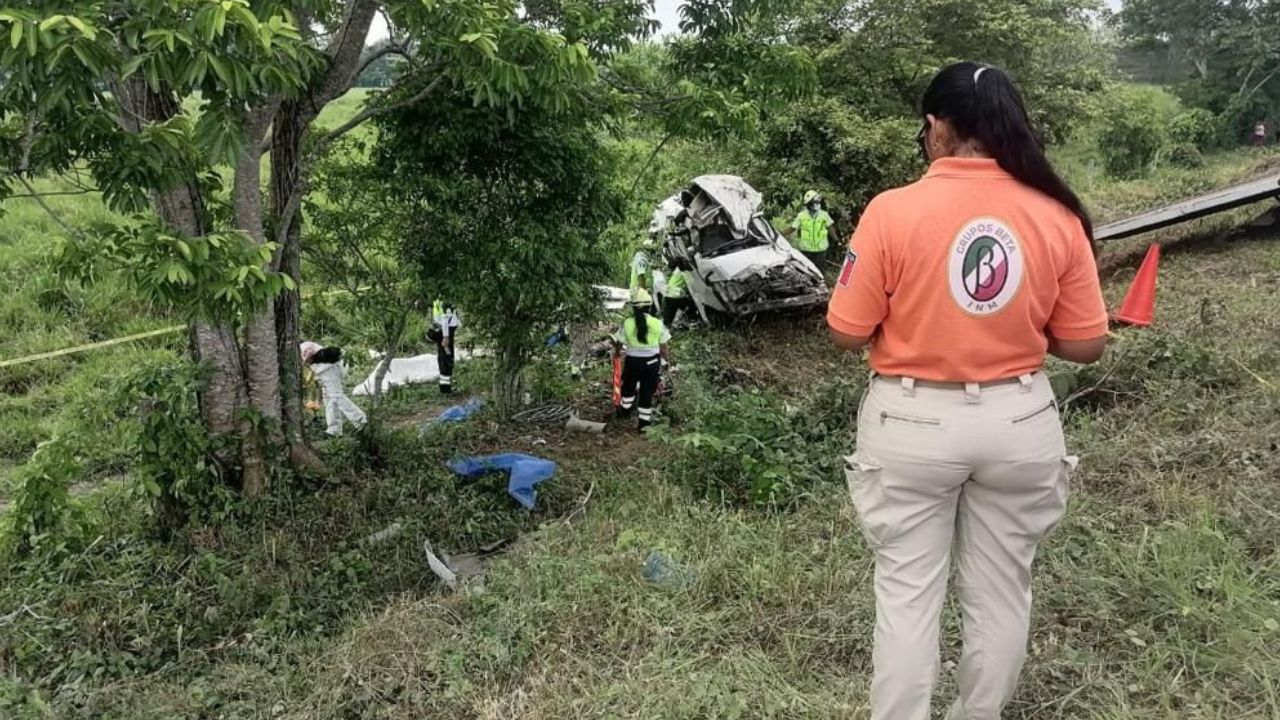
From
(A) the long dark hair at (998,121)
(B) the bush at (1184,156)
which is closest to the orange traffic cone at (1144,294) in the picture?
(A) the long dark hair at (998,121)

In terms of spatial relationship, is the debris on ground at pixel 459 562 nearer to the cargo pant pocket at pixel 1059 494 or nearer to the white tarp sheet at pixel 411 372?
the cargo pant pocket at pixel 1059 494

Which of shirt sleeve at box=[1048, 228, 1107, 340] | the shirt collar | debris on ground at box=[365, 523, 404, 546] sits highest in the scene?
the shirt collar

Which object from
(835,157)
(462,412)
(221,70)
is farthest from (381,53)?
(835,157)

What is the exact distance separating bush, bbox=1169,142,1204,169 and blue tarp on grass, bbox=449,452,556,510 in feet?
72.9

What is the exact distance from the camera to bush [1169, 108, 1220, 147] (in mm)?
23062

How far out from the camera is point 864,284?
6.81ft

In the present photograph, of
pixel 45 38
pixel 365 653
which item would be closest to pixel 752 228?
pixel 365 653

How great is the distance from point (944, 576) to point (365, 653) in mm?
2295

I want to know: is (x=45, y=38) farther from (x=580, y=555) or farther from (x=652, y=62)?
(x=652, y=62)

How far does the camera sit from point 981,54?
1337 centimetres

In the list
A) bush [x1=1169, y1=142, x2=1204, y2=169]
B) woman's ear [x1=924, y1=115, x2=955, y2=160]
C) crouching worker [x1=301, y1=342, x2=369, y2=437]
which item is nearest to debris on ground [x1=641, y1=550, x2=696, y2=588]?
woman's ear [x1=924, y1=115, x2=955, y2=160]

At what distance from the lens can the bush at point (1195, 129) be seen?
2306cm

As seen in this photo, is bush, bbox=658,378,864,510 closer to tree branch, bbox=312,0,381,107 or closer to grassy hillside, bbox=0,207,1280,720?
grassy hillside, bbox=0,207,1280,720

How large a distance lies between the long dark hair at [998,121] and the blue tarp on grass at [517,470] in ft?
13.0
